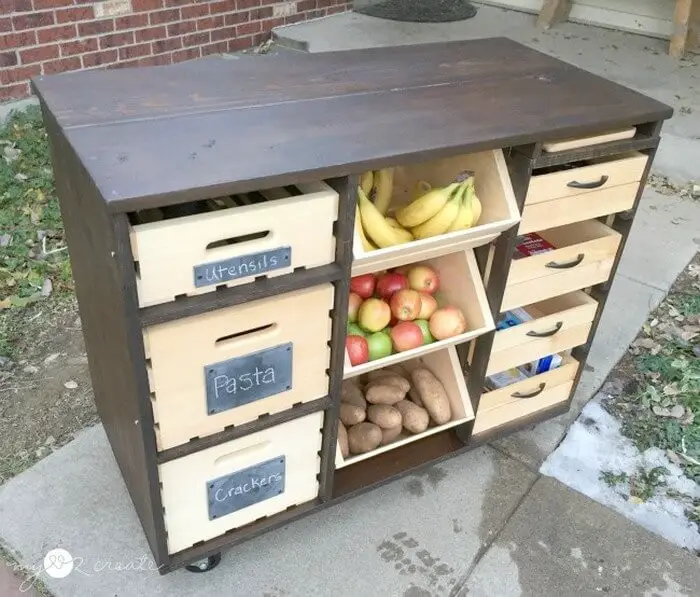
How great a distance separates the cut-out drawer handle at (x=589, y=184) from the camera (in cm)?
183

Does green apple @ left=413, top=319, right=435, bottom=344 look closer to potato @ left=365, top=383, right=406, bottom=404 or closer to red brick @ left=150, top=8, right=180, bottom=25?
potato @ left=365, top=383, right=406, bottom=404

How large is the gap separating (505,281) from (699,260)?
2.18 metres

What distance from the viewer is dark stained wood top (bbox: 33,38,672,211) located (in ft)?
4.46

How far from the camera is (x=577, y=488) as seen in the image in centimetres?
227

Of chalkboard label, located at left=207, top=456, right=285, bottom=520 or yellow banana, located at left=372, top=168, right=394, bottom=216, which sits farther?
yellow banana, located at left=372, top=168, right=394, bottom=216

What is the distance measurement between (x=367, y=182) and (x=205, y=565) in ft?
3.82

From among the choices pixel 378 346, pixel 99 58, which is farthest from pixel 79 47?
pixel 378 346

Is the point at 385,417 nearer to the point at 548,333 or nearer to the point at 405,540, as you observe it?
the point at 405,540

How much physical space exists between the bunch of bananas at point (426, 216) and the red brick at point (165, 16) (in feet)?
10.2

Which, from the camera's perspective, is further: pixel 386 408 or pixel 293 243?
pixel 386 408

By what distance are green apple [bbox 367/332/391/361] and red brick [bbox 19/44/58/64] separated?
3.07 meters

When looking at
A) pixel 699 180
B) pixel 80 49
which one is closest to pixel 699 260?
pixel 699 180

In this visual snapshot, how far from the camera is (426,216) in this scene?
1.83 meters

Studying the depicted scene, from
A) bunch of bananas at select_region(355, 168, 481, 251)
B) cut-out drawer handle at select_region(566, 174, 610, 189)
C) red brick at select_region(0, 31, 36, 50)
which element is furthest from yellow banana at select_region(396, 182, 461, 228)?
red brick at select_region(0, 31, 36, 50)
